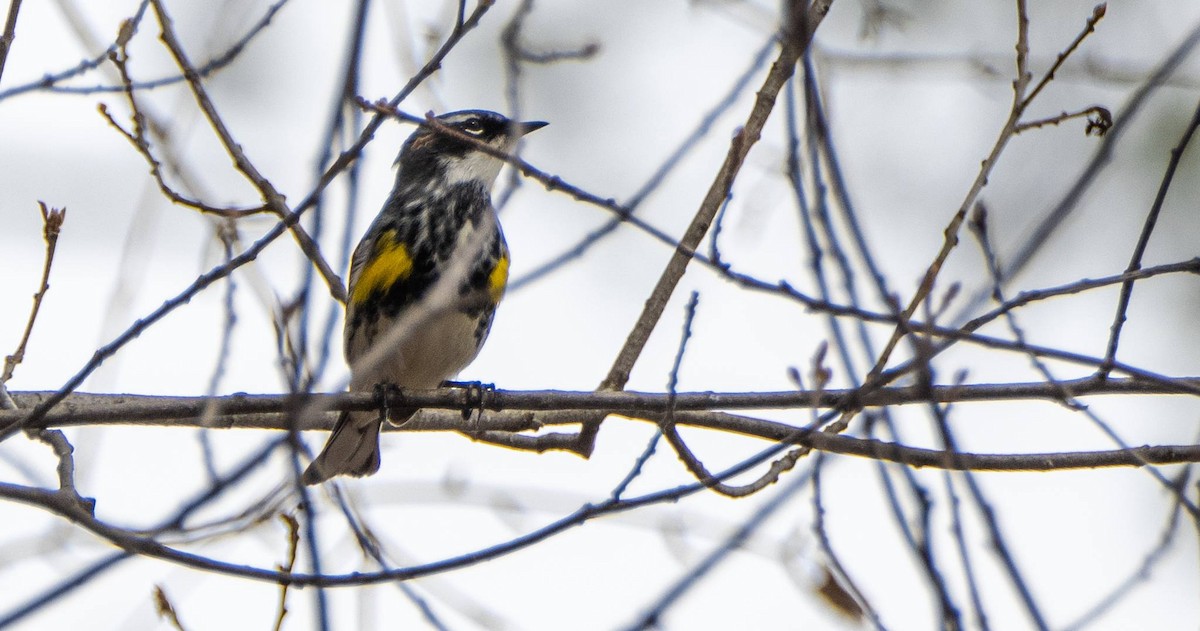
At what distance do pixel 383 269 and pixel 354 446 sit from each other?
3.29 feet

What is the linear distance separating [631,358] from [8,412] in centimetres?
265

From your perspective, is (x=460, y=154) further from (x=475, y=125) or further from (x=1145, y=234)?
(x=1145, y=234)

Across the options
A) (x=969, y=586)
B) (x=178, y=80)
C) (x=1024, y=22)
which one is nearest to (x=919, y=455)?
(x=1024, y=22)

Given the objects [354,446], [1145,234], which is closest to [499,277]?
[354,446]

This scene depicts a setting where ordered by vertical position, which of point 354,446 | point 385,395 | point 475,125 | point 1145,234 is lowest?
point 1145,234

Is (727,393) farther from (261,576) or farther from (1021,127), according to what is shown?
(261,576)

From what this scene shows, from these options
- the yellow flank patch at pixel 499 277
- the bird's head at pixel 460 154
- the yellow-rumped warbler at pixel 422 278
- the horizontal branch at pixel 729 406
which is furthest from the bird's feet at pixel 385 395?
the bird's head at pixel 460 154

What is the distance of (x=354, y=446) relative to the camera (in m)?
7.29

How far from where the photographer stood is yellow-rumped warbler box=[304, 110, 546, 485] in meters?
6.93

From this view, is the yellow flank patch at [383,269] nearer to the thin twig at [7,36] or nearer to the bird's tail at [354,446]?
the bird's tail at [354,446]

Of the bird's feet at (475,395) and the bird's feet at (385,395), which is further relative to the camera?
the bird's feet at (475,395)

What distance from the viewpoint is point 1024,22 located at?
4168 mm

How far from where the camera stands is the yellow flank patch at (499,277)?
698 centimetres

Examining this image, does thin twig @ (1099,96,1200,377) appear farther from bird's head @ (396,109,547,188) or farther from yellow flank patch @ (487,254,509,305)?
bird's head @ (396,109,547,188)
